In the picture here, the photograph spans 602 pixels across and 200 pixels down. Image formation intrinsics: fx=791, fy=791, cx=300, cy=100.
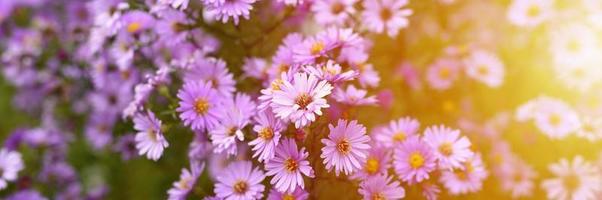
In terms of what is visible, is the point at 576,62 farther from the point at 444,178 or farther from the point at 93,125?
the point at 93,125

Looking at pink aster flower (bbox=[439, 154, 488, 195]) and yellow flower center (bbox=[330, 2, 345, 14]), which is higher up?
yellow flower center (bbox=[330, 2, 345, 14])

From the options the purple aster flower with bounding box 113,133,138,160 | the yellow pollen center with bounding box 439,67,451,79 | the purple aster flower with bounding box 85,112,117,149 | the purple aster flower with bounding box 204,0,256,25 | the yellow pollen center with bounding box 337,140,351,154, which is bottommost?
the yellow pollen center with bounding box 337,140,351,154

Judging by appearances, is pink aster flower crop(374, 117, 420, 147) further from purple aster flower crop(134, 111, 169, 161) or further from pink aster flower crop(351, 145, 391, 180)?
purple aster flower crop(134, 111, 169, 161)

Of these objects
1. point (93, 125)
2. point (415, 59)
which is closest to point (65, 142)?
point (93, 125)

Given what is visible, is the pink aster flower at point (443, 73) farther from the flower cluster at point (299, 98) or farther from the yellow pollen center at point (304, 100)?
the yellow pollen center at point (304, 100)

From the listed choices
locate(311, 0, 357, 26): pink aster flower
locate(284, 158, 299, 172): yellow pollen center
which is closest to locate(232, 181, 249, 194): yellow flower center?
locate(284, 158, 299, 172): yellow pollen center

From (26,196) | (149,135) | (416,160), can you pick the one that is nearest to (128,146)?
(26,196)

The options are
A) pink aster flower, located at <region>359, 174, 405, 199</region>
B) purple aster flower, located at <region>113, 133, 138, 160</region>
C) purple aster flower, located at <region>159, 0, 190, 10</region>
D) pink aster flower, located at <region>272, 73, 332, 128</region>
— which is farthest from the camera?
purple aster flower, located at <region>113, 133, 138, 160</region>
